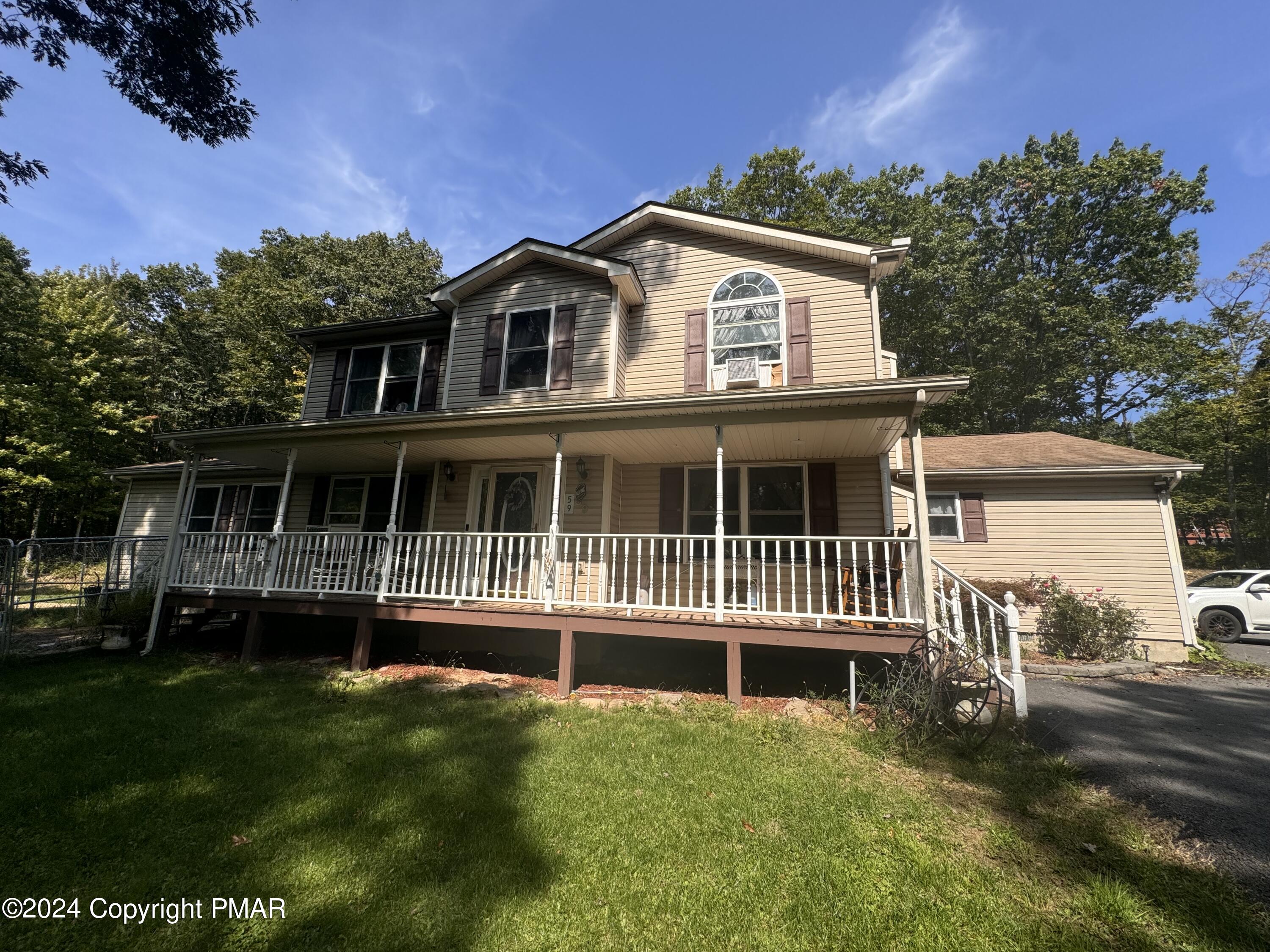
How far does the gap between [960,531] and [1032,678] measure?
13.4 ft

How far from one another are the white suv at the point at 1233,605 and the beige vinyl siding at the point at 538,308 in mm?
12564

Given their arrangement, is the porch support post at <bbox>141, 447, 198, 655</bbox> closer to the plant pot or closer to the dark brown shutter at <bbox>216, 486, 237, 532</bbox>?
the plant pot

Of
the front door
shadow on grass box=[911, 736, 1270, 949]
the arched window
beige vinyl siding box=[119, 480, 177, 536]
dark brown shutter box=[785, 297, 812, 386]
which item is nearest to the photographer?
shadow on grass box=[911, 736, 1270, 949]

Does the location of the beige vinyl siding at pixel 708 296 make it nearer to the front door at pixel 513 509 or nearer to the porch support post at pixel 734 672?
the front door at pixel 513 509

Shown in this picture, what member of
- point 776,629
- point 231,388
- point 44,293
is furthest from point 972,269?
point 44,293

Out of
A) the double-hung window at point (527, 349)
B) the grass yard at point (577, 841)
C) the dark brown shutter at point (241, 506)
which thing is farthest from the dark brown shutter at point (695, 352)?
the dark brown shutter at point (241, 506)

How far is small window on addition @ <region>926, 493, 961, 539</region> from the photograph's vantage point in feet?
37.2

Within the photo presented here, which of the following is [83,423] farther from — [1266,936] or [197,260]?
[1266,936]

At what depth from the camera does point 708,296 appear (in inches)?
365

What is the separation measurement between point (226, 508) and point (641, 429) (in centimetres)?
1185

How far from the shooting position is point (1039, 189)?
81.2ft

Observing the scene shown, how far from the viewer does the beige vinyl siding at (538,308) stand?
29.3 ft

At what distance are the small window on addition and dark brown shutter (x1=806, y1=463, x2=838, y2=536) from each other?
16.2 feet

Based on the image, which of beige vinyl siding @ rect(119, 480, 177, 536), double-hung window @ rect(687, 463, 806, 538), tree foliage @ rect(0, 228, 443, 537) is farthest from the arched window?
tree foliage @ rect(0, 228, 443, 537)
